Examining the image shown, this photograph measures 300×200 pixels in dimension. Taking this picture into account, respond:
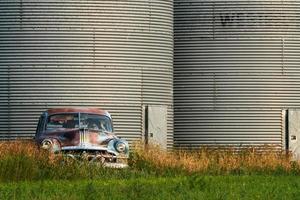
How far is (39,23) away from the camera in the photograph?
28375mm

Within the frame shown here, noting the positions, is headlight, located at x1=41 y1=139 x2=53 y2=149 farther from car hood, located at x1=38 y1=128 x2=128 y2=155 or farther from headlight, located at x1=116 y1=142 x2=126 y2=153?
headlight, located at x1=116 y1=142 x2=126 y2=153

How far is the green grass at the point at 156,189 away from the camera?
16531 mm

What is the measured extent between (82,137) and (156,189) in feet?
17.3

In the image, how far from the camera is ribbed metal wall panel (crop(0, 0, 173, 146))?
2825 centimetres

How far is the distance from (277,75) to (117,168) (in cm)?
1052

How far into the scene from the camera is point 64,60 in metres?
28.3

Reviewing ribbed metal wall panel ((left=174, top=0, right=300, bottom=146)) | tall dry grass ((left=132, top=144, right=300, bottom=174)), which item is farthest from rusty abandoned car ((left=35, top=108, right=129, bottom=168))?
ribbed metal wall panel ((left=174, top=0, right=300, bottom=146))

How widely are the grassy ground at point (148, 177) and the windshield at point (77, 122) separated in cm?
106

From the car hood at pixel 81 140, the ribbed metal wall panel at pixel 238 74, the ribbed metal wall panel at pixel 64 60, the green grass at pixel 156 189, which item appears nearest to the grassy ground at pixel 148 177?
the green grass at pixel 156 189

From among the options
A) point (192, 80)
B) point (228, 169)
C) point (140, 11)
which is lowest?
point (228, 169)

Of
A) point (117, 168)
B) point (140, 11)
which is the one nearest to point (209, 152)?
point (140, 11)

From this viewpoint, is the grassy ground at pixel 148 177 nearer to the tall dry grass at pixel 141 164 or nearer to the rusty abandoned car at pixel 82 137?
the tall dry grass at pixel 141 164

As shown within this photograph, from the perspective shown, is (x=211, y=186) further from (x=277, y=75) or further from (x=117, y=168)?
(x=277, y=75)

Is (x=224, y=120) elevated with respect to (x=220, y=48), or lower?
lower
